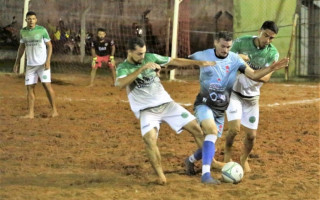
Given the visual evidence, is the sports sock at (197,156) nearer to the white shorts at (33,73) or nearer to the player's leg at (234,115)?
the player's leg at (234,115)

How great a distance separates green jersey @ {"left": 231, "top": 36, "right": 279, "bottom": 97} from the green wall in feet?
46.4

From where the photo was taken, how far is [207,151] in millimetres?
7543

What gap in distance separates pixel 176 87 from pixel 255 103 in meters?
9.83

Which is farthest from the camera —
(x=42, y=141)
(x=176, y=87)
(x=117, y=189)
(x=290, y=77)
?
(x=290, y=77)

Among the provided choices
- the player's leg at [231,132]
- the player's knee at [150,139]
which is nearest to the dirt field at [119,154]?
the player's leg at [231,132]

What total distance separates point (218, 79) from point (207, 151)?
923 mm

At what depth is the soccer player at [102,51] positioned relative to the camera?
60.1 feet

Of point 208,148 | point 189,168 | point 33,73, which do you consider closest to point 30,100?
point 33,73

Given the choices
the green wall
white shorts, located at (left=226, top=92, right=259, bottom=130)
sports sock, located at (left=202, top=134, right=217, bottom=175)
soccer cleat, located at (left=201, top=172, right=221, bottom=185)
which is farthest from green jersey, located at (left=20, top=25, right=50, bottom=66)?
the green wall

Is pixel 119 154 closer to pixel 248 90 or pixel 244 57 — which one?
pixel 248 90

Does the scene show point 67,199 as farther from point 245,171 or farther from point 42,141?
point 42,141

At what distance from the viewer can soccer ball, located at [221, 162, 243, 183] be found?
7.48 m

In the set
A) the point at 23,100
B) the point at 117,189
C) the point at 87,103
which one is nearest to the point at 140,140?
the point at 117,189

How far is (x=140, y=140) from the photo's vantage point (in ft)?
35.3
